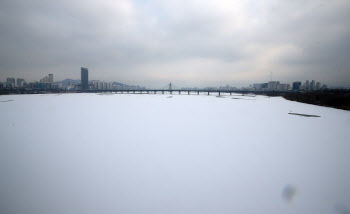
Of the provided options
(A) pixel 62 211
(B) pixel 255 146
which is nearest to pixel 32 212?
(A) pixel 62 211

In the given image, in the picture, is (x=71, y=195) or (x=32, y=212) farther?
(x=71, y=195)

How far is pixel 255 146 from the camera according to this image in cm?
777

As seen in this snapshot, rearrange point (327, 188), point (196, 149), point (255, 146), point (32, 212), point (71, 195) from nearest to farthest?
point (32, 212) < point (71, 195) < point (327, 188) < point (196, 149) < point (255, 146)

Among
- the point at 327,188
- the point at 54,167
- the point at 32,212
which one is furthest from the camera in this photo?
the point at 54,167

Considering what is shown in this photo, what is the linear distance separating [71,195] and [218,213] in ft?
12.2

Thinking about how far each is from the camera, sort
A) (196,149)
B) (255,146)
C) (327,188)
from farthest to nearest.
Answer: (255,146), (196,149), (327,188)

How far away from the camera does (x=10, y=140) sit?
8.18 m

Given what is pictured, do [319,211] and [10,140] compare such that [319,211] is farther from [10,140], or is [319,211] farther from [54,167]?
[10,140]

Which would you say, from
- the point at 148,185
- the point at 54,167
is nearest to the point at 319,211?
the point at 148,185

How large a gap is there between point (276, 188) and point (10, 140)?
1245cm

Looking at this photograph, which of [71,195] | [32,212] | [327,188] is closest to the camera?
[32,212]

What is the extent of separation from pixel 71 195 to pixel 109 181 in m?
0.95

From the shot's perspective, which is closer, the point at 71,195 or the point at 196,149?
the point at 71,195

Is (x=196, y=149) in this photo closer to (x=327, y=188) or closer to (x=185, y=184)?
(x=185, y=184)
